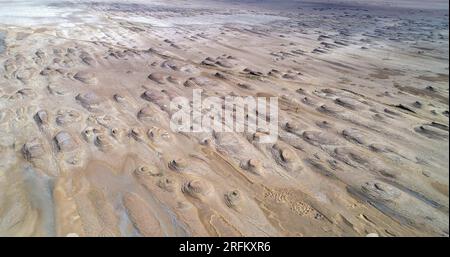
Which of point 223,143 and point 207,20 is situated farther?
point 207,20

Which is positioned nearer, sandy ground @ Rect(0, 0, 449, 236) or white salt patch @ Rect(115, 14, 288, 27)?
sandy ground @ Rect(0, 0, 449, 236)

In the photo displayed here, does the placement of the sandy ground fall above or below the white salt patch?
below

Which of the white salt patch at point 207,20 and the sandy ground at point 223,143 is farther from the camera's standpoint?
the white salt patch at point 207,20

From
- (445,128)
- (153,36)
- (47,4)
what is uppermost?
(47,4)

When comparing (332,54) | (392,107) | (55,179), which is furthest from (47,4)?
(392,107)

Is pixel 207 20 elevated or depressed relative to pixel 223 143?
elevated

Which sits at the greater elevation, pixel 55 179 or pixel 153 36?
pixel 153 36

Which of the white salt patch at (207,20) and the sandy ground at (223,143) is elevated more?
the white salt patch at (207,20)

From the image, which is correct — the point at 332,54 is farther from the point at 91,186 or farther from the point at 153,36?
the point at 91,186
